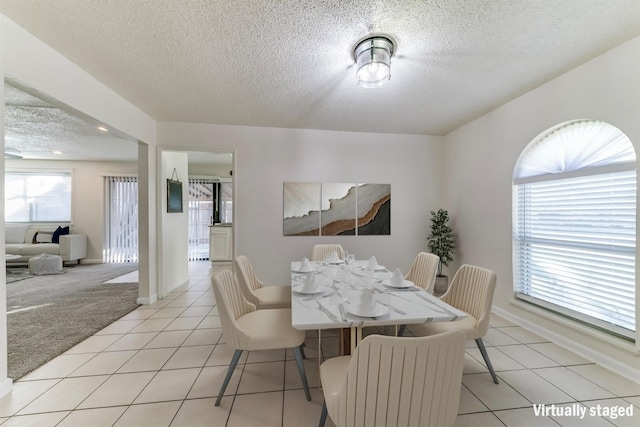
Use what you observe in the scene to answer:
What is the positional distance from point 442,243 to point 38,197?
8.82 metres

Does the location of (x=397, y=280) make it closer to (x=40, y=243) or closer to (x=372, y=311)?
(x=372, y=311)

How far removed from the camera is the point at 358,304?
148cm

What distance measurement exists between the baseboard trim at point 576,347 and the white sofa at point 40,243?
8054mm

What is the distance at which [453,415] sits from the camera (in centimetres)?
99

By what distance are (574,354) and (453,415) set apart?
6.87ft

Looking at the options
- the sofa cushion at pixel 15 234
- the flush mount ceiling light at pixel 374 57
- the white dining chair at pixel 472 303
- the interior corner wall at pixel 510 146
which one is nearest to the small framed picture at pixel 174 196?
the flush mount ceiling light at pixel 374 57

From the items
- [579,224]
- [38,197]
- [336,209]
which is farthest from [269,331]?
Result: [38,197]

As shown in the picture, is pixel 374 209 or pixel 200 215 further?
pixel 200 215

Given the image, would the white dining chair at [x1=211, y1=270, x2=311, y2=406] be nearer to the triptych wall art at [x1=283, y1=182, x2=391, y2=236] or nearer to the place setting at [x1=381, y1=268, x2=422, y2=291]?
the place setting at [x1=381, y1=268, x2=422, y2=291]

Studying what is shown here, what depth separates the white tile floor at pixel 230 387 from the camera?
151cm

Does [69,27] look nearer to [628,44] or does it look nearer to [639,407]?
[628,44]

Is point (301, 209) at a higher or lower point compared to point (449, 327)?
higher

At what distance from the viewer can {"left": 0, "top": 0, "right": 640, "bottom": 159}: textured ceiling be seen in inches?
62.1

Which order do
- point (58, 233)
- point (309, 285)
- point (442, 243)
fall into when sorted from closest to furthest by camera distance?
point (309, 285) → point (442, 243) → point (58, 233)
